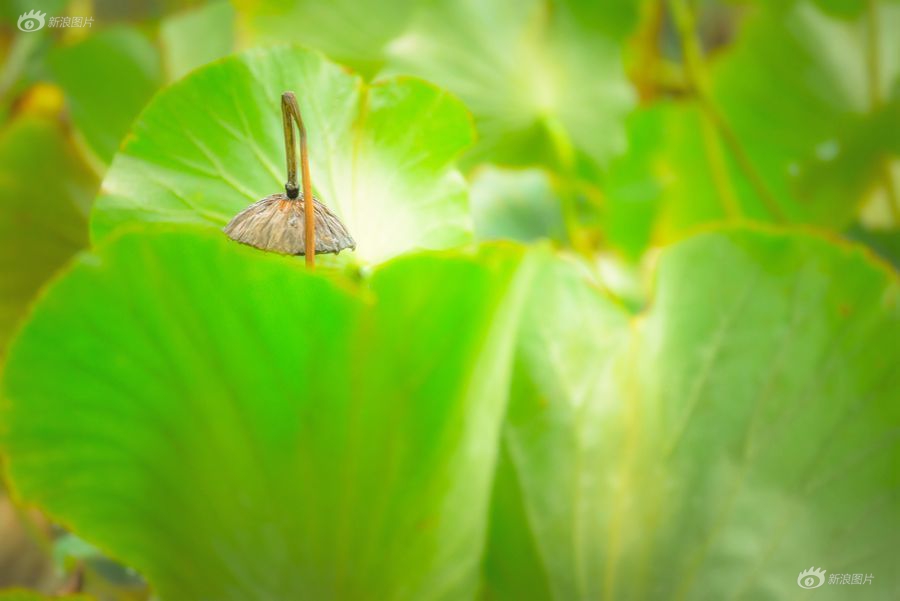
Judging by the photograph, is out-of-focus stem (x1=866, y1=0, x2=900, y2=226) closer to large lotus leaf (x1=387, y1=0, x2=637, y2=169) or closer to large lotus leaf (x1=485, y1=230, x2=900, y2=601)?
large lotus leaf (x1=387, y1=0, x2=637, y2=169)

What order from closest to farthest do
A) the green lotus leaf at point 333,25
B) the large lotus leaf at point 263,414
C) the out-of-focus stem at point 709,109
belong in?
1. the large lotus leaf at point 263,414
2. the green lotus leaf at point 333,25
3. the out-of-focus stem at point 709,109

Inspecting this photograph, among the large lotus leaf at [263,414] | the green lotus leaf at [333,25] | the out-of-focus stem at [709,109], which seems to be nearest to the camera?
the large lotus leaf at [263,414]

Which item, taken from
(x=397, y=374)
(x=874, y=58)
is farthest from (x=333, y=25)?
(x=874, y=58)

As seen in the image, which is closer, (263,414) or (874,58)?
(263,414)

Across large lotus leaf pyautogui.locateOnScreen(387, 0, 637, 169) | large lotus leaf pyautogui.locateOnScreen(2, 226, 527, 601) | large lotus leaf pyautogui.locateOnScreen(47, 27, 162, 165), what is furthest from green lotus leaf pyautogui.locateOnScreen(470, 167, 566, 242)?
large lotus leaf pyautogui.locateOnScreen(2, 226, 527, 601)

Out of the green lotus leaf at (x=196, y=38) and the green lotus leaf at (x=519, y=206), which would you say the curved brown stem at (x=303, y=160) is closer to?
the green lotus leaf at (x=196, y=38)

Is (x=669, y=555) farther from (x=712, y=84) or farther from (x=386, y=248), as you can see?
(x=712, y=84)

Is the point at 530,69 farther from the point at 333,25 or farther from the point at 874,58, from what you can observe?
the point at 874,58

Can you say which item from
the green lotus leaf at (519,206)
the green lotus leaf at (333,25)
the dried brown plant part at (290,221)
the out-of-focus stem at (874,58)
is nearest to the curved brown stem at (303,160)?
the dried brown plant part at (290,221)
